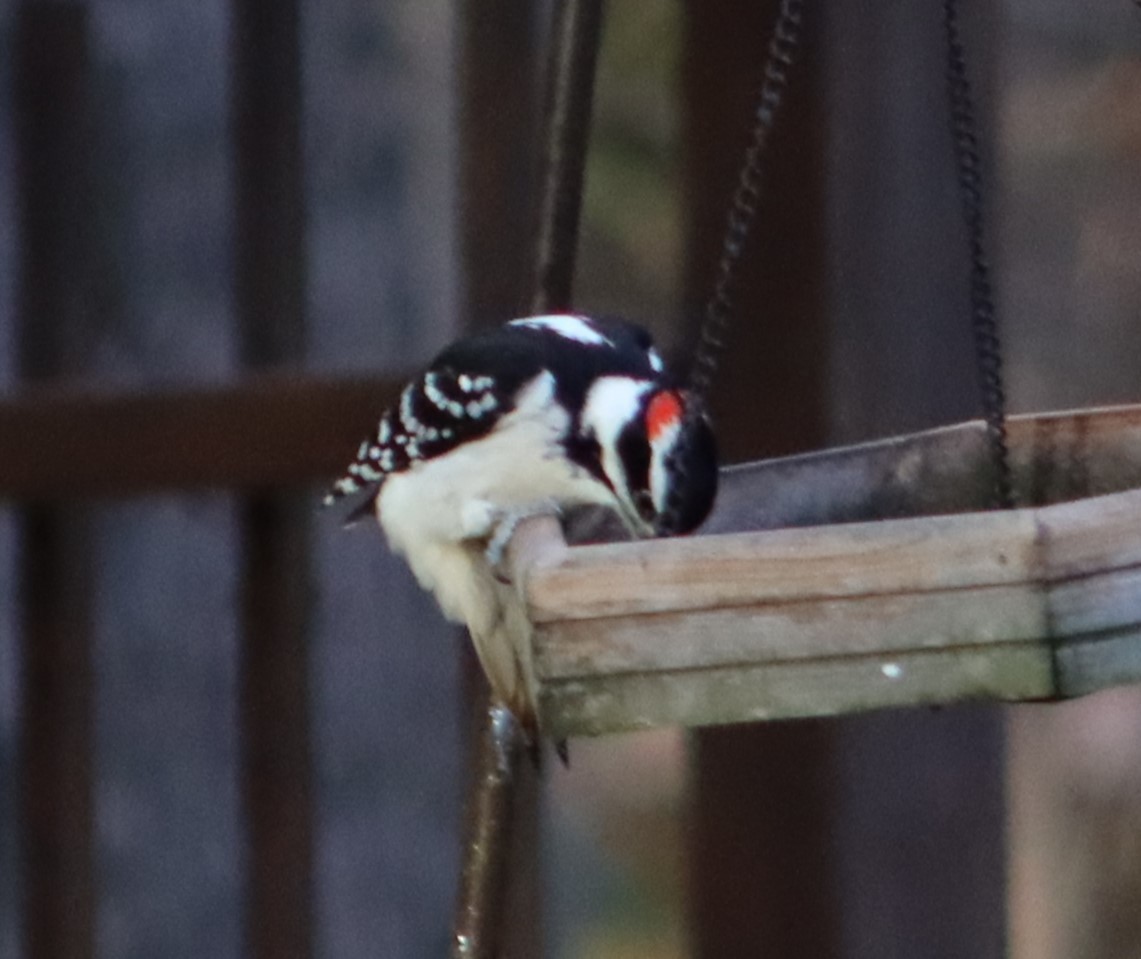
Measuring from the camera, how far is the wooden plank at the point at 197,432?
2141 mm

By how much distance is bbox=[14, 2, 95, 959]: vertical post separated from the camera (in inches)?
91.6

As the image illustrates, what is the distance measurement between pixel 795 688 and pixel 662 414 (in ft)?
2.35

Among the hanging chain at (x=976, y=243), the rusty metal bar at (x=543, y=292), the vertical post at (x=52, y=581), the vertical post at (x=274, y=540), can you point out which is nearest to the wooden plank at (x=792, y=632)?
the hanging chain at (x=976, y=243)

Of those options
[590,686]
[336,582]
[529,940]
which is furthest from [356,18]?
[590,686]

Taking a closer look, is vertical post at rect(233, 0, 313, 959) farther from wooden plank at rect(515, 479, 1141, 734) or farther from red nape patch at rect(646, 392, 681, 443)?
wooden plank at rect(515, 479, 1141, 734)

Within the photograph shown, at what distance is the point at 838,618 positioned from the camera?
3.55 ft

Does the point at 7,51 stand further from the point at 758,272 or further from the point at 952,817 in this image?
the point at 952,817

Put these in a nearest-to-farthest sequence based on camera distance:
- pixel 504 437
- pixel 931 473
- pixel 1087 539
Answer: pixel 1087 539 < pixel 931 473 < pixel 504 437

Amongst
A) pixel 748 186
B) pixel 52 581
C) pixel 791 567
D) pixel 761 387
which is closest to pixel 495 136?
pixel 761 387

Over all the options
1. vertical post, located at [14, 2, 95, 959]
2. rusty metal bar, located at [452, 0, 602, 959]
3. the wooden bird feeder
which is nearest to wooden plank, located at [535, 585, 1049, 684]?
the wooden bird feeder

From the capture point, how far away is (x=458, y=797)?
2.46 metres

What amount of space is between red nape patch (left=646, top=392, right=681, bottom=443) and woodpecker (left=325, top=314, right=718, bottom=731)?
49mm

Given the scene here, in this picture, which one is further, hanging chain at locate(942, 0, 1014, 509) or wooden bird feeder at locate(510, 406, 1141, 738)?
hanging chain at locate(942, 0, 1014, 509)

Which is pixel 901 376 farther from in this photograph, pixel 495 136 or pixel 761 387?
pixel 495 136
